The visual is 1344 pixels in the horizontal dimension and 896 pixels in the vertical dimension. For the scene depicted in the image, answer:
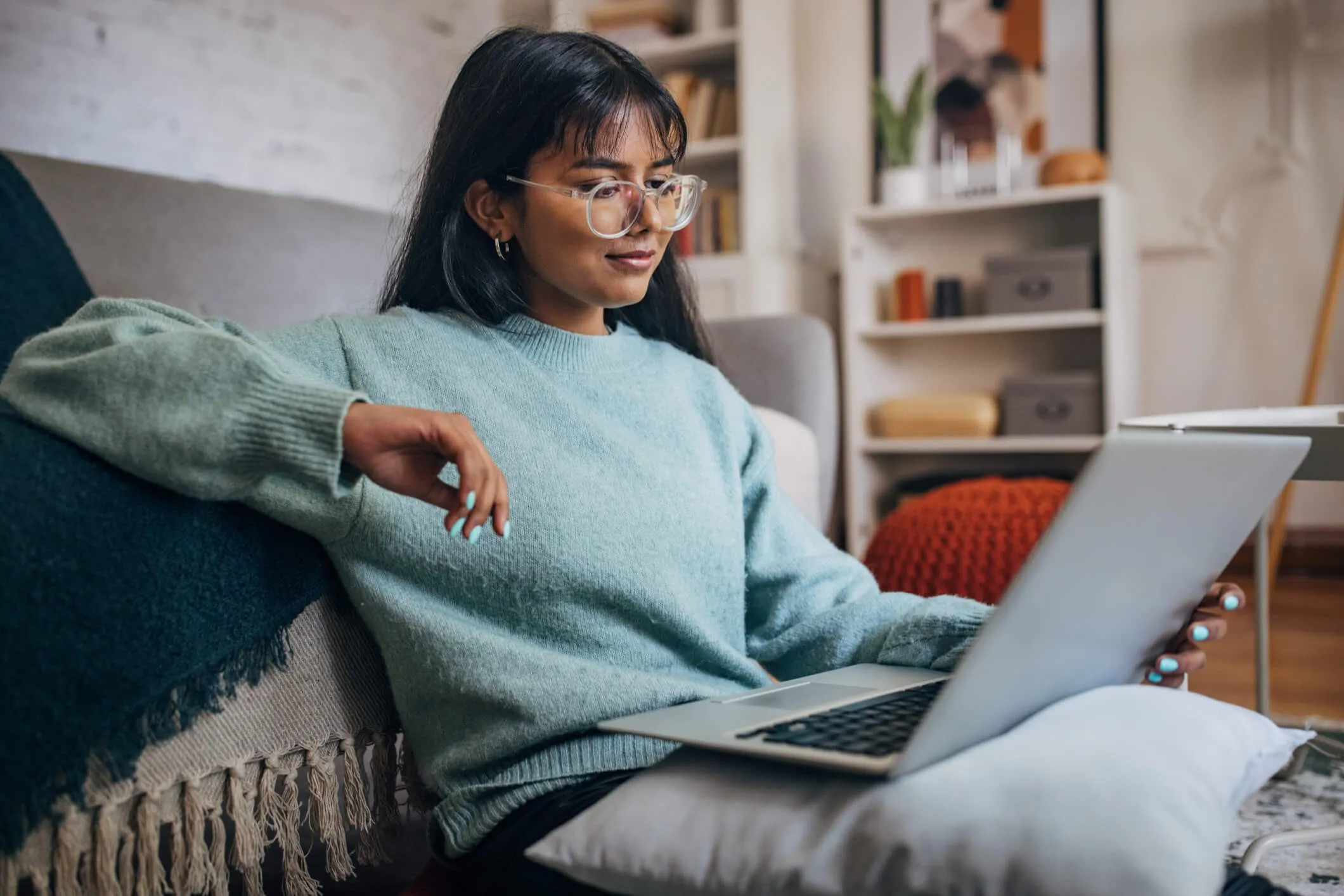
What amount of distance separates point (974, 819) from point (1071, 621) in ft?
0.41

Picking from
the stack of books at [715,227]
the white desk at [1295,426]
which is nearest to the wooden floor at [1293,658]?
the white desk at [1295,426]

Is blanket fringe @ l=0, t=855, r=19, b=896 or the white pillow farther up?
the white pillow

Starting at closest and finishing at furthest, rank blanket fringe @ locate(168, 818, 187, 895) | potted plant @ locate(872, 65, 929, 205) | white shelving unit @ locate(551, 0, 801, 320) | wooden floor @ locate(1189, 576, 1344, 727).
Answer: blanket fringe @ locate(168, 818, 187, 895) → wooden floor @ locate(1189, 576, 1344, 727) → potted plant @ locate(872, 65, 929, 205) → white shelving unit @ locate(551, 0, 801, 320)

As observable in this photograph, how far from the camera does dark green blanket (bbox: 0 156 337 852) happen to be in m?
0.69

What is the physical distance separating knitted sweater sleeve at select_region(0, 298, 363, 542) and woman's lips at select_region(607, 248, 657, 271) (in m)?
0.33

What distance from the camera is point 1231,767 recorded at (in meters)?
0.67

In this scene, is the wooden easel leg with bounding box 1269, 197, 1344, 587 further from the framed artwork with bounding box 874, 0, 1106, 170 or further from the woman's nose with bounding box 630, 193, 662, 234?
the woman's nose with bounding box 630, 193, 662, 234

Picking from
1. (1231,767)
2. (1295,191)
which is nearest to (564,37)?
(1231,767)

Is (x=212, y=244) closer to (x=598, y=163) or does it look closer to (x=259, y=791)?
(x=598, y=163)

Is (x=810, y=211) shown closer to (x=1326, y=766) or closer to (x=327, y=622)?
(x=1326, y=766)

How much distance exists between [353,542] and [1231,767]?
0.62 metres

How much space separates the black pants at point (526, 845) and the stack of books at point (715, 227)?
298 cm

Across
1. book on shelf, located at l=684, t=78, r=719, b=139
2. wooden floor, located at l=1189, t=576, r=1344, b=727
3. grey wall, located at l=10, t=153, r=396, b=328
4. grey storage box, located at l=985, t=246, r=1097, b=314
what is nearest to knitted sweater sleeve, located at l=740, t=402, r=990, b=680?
grey wall, located at l=10, t=153, r=396, b=328

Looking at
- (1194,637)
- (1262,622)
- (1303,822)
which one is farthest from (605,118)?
(1303,822)
